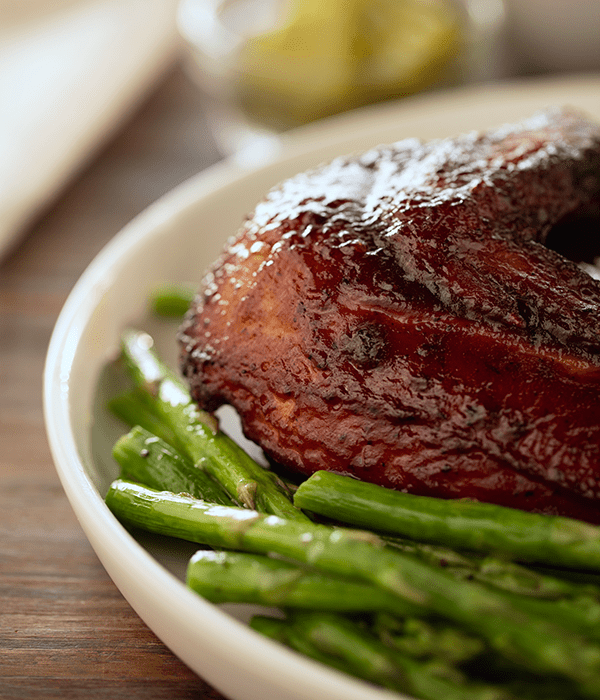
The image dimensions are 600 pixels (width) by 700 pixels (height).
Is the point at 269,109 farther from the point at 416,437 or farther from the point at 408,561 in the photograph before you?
the point at 408,561

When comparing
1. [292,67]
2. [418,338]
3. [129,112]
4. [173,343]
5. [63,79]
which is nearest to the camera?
[418,338]

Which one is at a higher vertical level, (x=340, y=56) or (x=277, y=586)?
(x=340, y=56)

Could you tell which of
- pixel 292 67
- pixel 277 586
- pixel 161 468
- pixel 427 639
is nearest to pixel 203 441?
pixel 161 468

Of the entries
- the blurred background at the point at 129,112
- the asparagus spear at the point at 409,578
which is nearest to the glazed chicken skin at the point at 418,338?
the asparagus spear at the point at 409,578

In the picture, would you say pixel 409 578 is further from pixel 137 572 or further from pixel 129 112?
pixel 129 112

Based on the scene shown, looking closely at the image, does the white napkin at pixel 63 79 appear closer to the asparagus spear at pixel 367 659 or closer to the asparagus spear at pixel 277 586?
the asparagus spear at pixel 277 586

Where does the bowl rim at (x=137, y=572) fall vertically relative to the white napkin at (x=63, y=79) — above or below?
below

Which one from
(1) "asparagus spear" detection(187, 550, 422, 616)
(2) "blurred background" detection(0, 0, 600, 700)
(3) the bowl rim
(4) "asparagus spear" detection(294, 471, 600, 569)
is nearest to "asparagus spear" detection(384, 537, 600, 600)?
(4) "asparagus spear" detection(294, 471, 600, 569)
